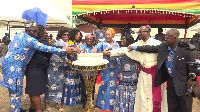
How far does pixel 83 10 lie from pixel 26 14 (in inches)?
96.5

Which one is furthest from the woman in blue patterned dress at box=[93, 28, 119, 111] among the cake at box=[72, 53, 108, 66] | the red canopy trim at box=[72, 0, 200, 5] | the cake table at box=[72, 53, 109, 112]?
the red canopy trim at box=[72, 0, 200, 5]

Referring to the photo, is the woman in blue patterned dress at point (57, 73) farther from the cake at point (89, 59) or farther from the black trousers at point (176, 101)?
the black trousers at point (176, 101)

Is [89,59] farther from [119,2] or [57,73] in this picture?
[119,2]

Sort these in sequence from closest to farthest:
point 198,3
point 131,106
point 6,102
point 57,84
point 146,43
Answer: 1. point 146,43
2. point 131,106
3. point 57,84
4. point 6,102
5. point 198,3

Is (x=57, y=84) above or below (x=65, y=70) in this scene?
below

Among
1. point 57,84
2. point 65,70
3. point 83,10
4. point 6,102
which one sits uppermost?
point 83,10

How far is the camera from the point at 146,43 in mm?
3775

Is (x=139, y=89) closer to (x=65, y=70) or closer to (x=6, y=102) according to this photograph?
(x=65, y=70)

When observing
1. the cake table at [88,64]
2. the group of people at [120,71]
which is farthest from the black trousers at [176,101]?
the cake table at [88,64]

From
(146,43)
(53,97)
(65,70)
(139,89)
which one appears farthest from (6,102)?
(146,43)

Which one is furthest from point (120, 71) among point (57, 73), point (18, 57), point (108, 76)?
point (18, 57)

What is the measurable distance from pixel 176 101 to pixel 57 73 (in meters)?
2.49

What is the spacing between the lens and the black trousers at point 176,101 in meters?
3.26

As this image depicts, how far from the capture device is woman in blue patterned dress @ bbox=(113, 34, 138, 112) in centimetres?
400
